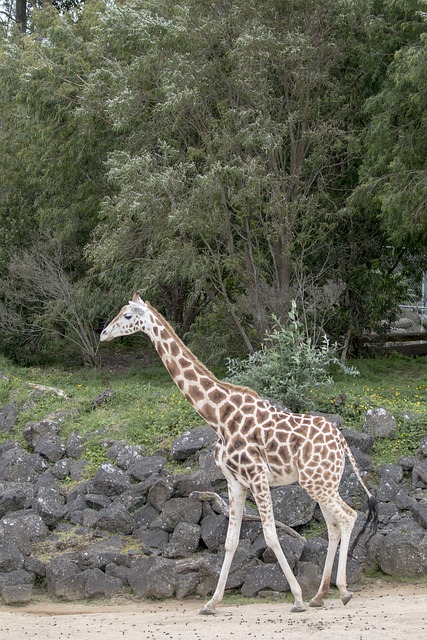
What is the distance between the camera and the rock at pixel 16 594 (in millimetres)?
10570

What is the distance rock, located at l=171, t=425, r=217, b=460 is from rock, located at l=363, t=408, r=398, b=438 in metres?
2.07

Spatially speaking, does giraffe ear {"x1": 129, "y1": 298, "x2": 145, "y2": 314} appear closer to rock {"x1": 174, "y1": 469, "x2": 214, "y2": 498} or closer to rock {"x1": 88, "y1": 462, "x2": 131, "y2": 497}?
rock {"x1": 174, "y1": 469, "x2": 214, "y2": 498}

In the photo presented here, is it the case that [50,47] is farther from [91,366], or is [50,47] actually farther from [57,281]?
[91,366]

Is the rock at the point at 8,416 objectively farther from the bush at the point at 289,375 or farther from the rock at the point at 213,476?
the rock at the point at 213,476

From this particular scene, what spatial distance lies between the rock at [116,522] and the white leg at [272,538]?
2.69m

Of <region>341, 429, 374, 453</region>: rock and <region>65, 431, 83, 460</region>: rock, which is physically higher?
<region>341, 429, 374, 453</region>: rock

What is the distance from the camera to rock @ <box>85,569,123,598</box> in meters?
10.6

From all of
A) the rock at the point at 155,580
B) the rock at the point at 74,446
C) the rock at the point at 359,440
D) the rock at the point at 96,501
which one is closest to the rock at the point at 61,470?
the rock at the point at 74,446

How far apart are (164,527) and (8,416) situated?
17.5 feet

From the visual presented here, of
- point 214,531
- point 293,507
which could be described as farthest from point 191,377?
point 293,507

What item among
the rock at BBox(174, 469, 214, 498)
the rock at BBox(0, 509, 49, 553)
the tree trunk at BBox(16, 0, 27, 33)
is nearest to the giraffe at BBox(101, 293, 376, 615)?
the rock at BBox(174, 469, 214, 498)

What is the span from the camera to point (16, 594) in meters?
10.6

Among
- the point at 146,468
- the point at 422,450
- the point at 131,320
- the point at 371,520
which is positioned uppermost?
the point at 131,320

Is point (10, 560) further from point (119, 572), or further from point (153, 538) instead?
point (153, 538)
